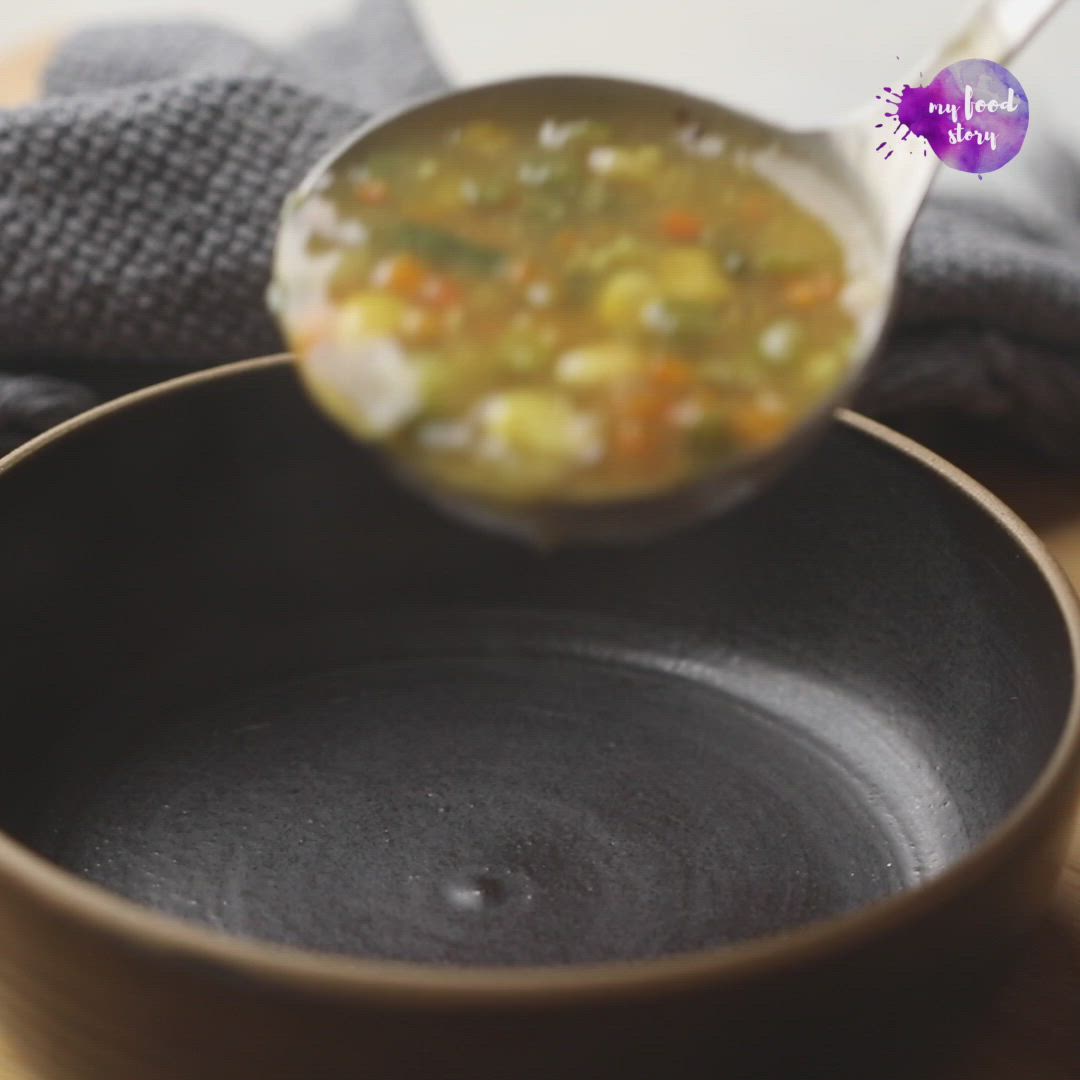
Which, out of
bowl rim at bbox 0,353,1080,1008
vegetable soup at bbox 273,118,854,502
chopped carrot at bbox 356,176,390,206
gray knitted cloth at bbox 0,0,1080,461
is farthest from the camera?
gray knitted cloth at bbox 0,0,1080,461

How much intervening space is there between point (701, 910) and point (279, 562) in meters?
0.47

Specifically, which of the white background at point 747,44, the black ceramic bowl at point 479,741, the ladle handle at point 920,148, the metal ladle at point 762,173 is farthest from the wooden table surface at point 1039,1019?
the white background at point 747,44

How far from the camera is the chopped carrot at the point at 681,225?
0.87m

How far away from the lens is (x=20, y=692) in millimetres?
1078

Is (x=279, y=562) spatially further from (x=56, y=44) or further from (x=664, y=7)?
(x=664, y=7)

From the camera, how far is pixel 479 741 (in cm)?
111

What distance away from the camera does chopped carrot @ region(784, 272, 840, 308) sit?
0.84 metres

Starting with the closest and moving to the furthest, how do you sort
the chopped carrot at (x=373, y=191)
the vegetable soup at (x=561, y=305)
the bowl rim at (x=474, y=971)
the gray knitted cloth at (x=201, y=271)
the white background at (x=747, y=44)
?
the bowl rim at (x=474, y=971)
the vegetable soup at (x=561, y=305)
the chopped carrot at (x=373, y=191)
the gray knitted cloth at (x=201, y=271)
the white background at (x=747, y=44)

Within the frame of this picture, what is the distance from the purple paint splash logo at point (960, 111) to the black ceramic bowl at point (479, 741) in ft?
0.67

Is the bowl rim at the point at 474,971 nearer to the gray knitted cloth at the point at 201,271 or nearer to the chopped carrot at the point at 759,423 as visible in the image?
the chopped carrot at the point at 759,423

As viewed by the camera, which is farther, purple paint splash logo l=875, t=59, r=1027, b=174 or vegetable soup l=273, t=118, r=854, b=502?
purple paint splash logo l=875, t=59, r=1027, b=174

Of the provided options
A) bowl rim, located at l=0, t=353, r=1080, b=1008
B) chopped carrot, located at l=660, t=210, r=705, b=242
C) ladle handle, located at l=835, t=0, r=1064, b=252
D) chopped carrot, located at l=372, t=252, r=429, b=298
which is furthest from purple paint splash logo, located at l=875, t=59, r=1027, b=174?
bowl rim, located at l=0, t=353, r=1080, b=1008

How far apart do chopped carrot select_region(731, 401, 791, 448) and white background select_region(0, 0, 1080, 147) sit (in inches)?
39.7

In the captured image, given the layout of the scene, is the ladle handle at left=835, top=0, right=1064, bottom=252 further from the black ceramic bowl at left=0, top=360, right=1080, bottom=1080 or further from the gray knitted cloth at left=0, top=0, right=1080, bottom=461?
the gray knitted cloth at left=0, top=0, right=1080, bottom=461
